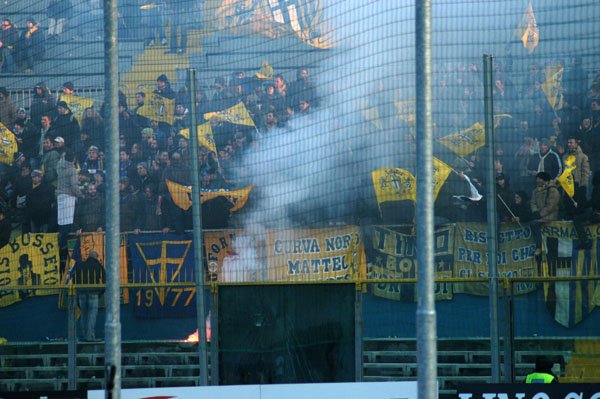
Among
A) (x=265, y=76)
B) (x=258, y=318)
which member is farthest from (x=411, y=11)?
(x=258, y=318)

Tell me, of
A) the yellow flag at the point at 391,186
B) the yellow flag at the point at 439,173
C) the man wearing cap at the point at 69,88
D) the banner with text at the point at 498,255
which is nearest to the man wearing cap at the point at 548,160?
the banner with text at the point at 498,255

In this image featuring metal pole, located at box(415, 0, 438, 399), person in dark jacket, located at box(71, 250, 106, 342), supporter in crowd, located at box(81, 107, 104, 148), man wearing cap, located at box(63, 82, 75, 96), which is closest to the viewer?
metal pole, located at box(415, 0, 438, 399)

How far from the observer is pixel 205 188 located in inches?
453

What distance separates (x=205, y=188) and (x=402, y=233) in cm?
223

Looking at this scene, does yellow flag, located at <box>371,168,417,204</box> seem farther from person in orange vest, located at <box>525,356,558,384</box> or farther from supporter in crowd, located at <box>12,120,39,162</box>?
supporter in crowd, located at <box>12,120,39,162</box>

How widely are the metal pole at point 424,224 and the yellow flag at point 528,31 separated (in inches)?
109

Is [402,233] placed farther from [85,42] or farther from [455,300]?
[85,42]

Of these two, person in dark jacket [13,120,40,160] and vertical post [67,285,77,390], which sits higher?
person in dark jacket [13,120,40,160]

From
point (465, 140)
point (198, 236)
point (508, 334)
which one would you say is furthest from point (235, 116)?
point (508, 334)

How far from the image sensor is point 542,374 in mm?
10578

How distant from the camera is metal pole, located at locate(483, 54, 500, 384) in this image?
10.7 m

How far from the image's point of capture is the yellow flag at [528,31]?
10.9 metres

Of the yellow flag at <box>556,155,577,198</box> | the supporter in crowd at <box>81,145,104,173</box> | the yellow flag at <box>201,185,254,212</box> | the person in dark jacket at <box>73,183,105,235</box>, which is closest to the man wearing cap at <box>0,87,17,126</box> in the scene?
the supporter in crowd at <box>81,145,104,173</box>

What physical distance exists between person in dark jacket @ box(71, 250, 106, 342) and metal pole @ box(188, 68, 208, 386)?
1.30 m
